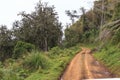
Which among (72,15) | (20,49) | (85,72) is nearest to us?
(85,72)

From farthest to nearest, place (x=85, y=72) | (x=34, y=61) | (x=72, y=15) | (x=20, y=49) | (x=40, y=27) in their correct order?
1. (x=72, y=15)
2. (x=40, y=27)
3. (x=20, y=49)
4. (x=34, y=61)
5. (x=85, y=72)

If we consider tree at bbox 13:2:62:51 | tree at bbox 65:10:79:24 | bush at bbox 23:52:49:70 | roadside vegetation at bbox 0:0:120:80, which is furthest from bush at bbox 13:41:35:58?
tree at bbox 65:10:79:24

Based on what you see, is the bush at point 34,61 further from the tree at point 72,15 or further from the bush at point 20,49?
the tree at point 72,15

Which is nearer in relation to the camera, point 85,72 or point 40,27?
point 85,72

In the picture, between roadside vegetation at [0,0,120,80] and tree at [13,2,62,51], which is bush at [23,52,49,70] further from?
tree at [13,2,62,51]

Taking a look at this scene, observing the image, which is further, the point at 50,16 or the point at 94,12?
the point at 94,12

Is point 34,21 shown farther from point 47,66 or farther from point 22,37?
point 47,66

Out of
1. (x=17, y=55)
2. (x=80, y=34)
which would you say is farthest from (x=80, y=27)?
(x=17, y=55)

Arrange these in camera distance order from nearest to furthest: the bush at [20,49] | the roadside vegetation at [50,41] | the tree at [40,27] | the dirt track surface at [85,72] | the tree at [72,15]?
the dirt track surface at [85,72] → the roadside vegetation at [50,41] → the bush at [20,49] → the tree at [40,27] → the tree at [72,15]

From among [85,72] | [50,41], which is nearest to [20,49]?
[50,41]

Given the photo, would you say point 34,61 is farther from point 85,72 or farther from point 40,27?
point 40,27

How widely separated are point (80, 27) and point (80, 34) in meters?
1.87

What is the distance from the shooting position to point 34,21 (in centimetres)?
5831

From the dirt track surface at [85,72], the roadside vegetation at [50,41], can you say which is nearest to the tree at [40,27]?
the roadside vegetation at [50,41]
